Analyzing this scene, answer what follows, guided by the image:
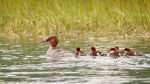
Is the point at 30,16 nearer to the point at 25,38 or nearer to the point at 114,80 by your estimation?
the point at 25,38

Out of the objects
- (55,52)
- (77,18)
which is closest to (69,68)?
(55,52)

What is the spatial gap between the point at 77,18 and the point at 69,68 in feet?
27.4

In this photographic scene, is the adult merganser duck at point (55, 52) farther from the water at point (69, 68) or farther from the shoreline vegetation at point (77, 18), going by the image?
the shoreline vegetation at point (77, 18)

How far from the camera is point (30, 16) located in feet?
61.1

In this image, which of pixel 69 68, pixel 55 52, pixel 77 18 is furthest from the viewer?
pixel 77 18

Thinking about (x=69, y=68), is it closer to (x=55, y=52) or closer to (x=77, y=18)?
→ (x=55, y=52)

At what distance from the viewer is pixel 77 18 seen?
59.1 feet

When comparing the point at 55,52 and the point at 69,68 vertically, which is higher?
the point at 55,52

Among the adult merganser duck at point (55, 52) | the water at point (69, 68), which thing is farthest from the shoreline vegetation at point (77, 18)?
the adult merganser duck at point (55, 52)

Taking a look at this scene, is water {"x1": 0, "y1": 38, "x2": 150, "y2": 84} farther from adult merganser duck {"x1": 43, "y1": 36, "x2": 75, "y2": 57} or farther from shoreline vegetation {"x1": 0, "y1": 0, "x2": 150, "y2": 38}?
shoreline vegetation {"x1": 0, "y1": 0, "x2": 150, "y2": 38}

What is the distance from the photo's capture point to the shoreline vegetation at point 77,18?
57.1ft

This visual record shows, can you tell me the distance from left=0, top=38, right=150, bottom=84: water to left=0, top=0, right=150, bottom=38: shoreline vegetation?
3.25 metres

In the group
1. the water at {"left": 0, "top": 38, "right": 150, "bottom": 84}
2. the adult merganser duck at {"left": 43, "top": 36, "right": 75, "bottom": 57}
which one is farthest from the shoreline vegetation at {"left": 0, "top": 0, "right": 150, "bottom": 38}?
the adult merganser duck at {"left": 43, "top": 36, "right": 75, "bottom": 57}

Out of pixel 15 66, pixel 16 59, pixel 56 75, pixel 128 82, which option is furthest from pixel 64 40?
pixel 128 82
